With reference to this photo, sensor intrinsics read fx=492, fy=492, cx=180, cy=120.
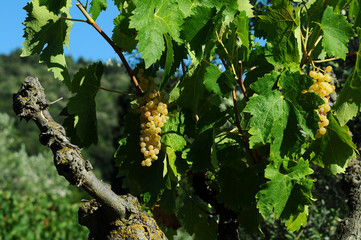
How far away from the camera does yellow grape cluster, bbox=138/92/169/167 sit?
82.8 inches

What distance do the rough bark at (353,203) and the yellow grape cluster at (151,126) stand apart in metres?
→ 1.30

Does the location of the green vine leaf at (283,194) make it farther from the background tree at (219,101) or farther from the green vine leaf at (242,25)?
the green vine leaf at (242,25)

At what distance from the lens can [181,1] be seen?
201 centimetres

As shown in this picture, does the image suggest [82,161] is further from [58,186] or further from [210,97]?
[58,186]

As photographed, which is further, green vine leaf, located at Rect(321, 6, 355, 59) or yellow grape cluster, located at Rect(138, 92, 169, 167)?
yellow grape cluster, located at Rect(138, 92, 169, 167)

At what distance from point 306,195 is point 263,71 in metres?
0.55

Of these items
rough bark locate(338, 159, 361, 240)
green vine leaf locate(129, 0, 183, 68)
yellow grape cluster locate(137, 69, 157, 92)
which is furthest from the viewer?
rough bark locate(338, 159, 361, 240)

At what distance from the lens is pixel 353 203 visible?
113 inches

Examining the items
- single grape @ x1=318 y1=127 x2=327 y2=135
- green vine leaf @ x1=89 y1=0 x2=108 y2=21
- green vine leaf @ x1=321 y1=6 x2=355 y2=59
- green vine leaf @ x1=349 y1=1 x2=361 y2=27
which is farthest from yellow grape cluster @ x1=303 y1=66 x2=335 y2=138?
green vine leaf @ x1=89 y1=0 x2=108 y2=21

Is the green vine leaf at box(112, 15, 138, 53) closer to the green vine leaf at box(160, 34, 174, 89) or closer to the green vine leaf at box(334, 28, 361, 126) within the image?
the green vine leaf at box(160, 34, 174, 89)

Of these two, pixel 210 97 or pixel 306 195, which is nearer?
pixel 306 195

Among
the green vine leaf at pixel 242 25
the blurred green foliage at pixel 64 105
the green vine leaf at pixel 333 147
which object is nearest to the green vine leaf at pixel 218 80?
the green vine leaf at pixel 242 25

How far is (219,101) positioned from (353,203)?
1.15 metres

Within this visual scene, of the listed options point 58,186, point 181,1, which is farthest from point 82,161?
point 58,186
